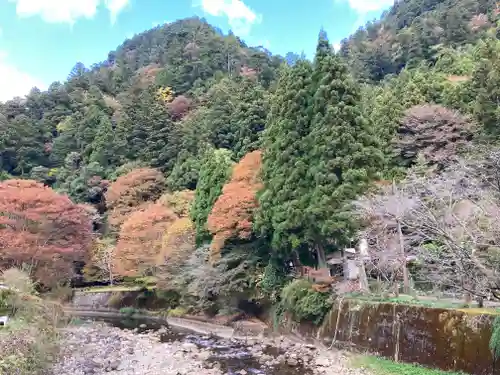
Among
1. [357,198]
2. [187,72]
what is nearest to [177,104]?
[187,72]

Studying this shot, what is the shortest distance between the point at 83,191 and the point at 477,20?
138ft

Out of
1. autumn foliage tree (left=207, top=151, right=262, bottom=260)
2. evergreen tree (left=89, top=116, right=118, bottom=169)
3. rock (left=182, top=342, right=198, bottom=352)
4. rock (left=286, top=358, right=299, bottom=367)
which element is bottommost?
rock (left=182, top=342, right=198, bottom=352)

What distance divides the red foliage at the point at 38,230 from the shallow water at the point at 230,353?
19.0 ft

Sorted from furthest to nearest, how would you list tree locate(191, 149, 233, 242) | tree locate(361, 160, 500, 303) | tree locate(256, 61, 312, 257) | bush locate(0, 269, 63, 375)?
tree locate(191, 149, 233, 242)
tree locate(256, 61, 312, 257)
bush locate(0, 269, 63, 375)
tree locate(361, 160, 500, 303)

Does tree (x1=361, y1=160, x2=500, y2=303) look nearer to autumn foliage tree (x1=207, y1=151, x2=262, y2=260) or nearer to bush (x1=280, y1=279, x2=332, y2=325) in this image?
bush (x1=280, y1=279, x2=332, y2=325)

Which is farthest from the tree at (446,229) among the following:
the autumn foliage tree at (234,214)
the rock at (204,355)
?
the rock at (204,355)

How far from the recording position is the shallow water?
1505 centimetres

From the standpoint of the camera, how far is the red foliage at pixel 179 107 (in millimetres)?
53625

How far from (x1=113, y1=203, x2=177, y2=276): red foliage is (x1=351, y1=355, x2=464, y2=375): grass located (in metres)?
17.6

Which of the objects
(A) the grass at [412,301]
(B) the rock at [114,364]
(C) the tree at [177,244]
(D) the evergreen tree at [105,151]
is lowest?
(B) the rock at [114,364]

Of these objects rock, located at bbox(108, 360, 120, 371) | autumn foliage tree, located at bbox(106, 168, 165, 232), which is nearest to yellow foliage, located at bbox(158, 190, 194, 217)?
autumn foliage tree, located at bbox(106, 168, 165, 232)

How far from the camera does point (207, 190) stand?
94.8ft

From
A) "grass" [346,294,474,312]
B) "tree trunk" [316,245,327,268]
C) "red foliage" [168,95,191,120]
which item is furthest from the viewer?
"red foliage" [168,95,191,120]

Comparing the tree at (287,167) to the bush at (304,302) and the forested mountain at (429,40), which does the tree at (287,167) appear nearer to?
the bush at (304,302)
